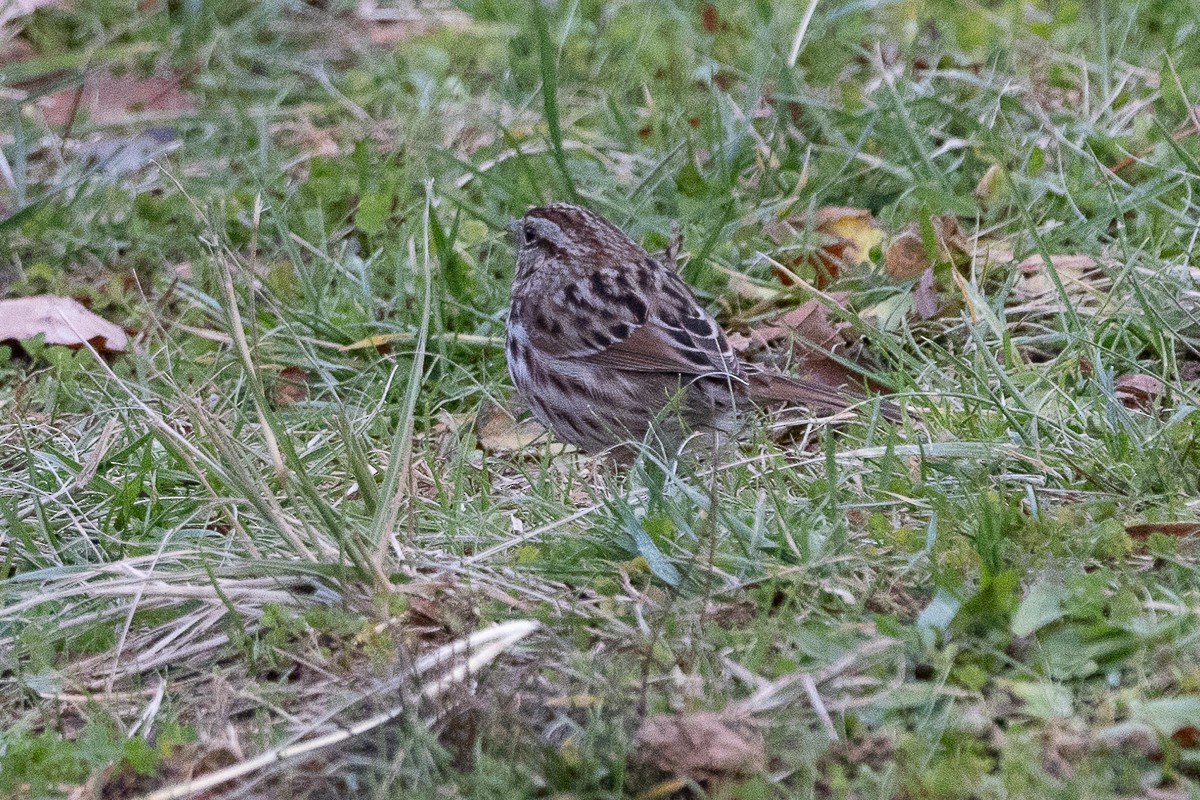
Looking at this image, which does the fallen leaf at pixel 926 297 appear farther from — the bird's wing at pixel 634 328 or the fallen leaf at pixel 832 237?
the bird's wing at pixel 634 328

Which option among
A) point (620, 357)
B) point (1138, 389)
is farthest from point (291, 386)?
point (1138, 389)

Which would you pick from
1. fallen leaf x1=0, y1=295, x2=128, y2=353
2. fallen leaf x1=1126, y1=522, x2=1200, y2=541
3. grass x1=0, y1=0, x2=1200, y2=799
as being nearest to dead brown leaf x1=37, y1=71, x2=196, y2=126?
grass x1=0, y1=0, x2=1200, y2=799

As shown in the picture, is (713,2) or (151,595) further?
(713,2)

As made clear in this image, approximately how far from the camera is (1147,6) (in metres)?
7.01

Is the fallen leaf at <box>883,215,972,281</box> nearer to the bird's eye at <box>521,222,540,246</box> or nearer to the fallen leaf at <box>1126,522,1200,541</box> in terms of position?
the bird's eye at <box>521,222,540,246</box>

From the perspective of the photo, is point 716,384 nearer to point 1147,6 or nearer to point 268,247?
point 268,247

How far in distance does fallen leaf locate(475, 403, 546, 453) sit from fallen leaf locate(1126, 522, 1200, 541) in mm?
2074

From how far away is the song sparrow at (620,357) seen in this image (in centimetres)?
475

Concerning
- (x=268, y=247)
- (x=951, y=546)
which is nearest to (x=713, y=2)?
(x=268, y=247)

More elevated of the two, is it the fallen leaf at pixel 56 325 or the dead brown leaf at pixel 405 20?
the dead brown leaf at pixel 405 20

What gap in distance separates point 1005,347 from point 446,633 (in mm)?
2044

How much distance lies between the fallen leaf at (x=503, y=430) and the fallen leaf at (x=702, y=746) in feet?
7.05

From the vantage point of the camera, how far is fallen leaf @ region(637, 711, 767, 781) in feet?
9.29

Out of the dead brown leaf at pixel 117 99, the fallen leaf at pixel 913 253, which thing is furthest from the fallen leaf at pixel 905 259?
the dead brown leaf at pixel 117 99
